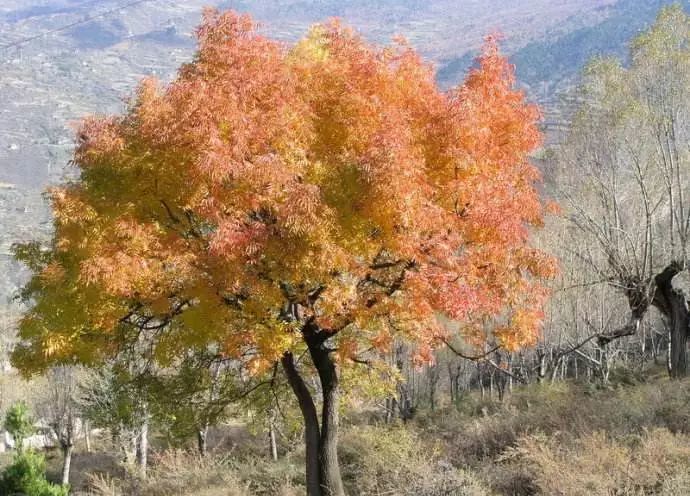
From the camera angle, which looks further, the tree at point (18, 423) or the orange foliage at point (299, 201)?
the tree at point (18, 423)

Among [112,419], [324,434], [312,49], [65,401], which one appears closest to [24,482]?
[112,419]

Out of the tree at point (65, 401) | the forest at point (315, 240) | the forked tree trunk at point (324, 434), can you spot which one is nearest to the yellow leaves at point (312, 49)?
the forest at point (315, 240)

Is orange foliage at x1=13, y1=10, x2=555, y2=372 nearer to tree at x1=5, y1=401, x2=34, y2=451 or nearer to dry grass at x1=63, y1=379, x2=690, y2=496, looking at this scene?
dry grass at x1=63, y1=379, x2=690, y2=496

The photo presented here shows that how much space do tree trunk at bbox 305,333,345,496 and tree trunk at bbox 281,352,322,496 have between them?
134mm

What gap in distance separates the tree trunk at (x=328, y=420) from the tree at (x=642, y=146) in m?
7.06

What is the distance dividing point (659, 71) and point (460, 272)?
9477 millimetres

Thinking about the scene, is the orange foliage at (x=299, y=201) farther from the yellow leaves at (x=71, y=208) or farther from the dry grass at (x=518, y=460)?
the dry grass at (x=518, y=460)

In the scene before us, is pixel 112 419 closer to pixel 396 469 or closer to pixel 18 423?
pixel 18 423

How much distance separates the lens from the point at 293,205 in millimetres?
8805

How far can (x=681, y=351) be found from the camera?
56.1ft

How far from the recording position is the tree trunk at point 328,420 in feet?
41.1

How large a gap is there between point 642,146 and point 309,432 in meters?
11.1

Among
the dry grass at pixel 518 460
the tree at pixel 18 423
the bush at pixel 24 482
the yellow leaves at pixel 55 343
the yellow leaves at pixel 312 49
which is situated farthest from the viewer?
the tree at pixel 18 423

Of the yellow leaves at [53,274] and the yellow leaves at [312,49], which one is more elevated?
the yellow leaves at [312,49]
